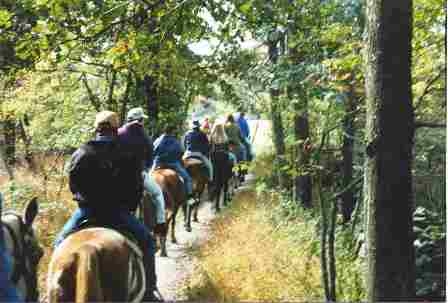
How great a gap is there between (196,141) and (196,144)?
0.28 ft

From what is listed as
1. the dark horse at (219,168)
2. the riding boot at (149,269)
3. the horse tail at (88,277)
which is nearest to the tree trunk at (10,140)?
the dark horse at (219,168)

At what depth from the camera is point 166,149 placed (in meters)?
10.1

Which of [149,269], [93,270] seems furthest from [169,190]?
[93,270]

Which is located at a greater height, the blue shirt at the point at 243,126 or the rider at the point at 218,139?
the blue shirt at the point at 243,126

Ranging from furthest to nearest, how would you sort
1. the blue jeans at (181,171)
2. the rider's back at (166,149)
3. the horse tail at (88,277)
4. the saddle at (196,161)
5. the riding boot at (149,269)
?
1. the saddle at (196,161)
2. the blue jeans at (181,171)
3. the rider's back at (166,149)
4. the riding boot at (149,269)
5. the horse tail at (88,277)

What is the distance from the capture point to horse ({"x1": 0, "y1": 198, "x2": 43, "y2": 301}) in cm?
381

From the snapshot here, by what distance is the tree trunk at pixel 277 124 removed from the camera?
844 cm

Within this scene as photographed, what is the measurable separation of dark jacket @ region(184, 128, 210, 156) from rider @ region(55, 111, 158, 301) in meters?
7.58

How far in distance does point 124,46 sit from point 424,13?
3664 millimetres

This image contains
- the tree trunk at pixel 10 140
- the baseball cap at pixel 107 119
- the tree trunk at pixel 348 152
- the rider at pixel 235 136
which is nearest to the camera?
the baseball cap at pixel 107 119

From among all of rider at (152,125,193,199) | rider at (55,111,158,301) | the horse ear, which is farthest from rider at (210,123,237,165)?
the horse ear

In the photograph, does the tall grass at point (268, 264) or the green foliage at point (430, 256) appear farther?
the tall grass at point (268, 264)

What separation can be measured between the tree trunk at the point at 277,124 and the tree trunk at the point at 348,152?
0.94m

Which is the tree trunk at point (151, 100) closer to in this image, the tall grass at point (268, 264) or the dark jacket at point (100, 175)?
the tall grass at point (268, 264)
